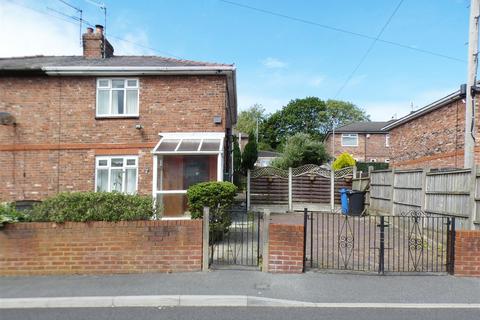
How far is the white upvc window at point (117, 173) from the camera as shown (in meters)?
13.1

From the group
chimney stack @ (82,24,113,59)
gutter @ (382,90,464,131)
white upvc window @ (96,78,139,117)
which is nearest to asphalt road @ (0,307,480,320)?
white upvc window @ (96,78,139,117)

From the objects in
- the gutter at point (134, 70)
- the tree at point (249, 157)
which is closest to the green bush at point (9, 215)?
the gutter at point (134, 70)

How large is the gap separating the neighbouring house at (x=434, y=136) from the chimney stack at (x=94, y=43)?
45.6 feet

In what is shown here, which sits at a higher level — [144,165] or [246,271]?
[144,165]

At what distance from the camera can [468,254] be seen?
→ 695 centimetres

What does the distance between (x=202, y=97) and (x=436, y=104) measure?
10.5 metres

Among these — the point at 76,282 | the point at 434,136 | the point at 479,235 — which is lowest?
the point at 76,282

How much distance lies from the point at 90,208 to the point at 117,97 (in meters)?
7.14

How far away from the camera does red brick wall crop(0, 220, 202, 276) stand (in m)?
6.90

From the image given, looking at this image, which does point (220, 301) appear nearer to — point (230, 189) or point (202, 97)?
point (230, 189)

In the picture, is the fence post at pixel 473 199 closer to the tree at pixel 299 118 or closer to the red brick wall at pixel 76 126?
the red brick wall at pixel 76 126

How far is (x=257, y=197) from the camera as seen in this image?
17.6 m

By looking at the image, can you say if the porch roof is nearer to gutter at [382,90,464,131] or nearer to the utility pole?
the utility pole

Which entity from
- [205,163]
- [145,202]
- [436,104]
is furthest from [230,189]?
[436,104]
